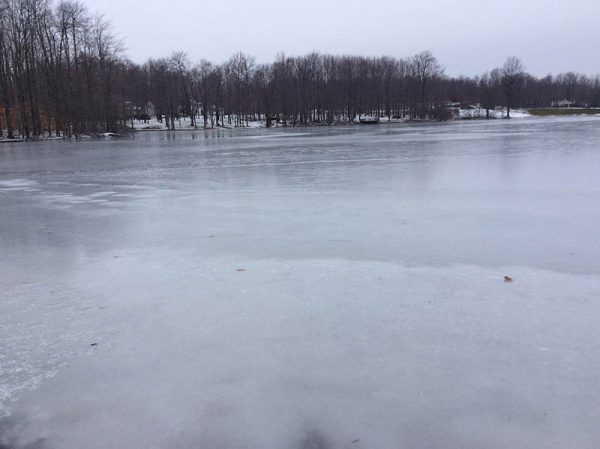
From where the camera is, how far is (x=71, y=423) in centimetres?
262

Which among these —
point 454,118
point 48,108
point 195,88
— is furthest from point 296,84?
point 48,108

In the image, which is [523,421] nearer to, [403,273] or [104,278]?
[403,273]

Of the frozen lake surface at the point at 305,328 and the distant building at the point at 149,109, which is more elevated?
the distant building at the point at 149,109

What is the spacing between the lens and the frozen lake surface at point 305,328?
2568 mm

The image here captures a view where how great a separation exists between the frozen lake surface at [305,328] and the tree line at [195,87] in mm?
43298

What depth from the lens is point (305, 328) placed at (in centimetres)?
368

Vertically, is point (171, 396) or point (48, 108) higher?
point (48, 108)

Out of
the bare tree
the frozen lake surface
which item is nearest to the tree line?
the bare tree

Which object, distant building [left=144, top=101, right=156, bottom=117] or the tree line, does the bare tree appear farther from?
distant building [left=144, top=101, right=156, bottom=117]

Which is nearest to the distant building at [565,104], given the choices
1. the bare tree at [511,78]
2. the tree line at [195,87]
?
the tree line at [195,87]

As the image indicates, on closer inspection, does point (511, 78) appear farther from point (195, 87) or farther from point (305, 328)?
point (305, 328)

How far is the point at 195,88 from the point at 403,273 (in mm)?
87530

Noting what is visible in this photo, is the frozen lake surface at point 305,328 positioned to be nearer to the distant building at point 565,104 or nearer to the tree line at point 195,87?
the tree line at point 195,87

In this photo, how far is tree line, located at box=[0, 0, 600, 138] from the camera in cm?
4778
